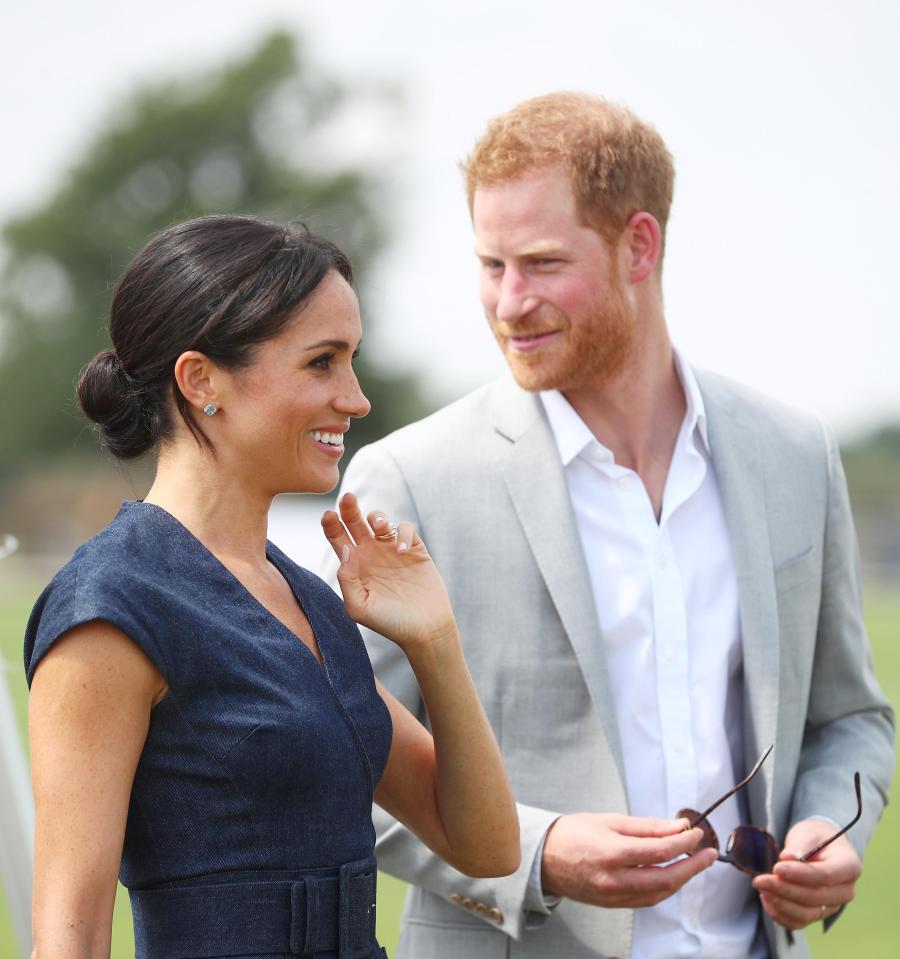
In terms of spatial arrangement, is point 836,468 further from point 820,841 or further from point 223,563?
point 223,563

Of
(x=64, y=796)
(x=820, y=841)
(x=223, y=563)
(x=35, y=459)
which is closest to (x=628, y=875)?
(x=820, y=841)

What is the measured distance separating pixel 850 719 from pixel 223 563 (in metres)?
1.75

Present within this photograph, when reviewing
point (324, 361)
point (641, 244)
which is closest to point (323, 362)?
point (324, 361)

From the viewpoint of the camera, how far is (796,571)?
10.6ft

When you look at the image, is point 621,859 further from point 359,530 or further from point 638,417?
point 638,417

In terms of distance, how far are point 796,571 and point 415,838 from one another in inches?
39.6

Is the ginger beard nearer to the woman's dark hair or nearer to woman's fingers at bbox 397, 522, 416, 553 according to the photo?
woman's fingers at bbox 397, 522, 416, 553

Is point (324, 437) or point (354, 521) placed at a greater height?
point (324, 437)

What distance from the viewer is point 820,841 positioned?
302cm

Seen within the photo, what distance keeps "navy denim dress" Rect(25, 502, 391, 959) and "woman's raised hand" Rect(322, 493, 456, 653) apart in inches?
8.1

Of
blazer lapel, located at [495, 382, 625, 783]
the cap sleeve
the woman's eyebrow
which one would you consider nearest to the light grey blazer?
blazer lapel, located at [495, 382, 625, 783]

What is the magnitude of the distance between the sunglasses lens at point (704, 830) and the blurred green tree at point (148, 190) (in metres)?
42.3

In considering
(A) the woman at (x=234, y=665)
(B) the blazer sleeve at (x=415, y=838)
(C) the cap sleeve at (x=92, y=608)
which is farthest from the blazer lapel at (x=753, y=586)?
(C) the cap sleeve at (x=92, y=608)

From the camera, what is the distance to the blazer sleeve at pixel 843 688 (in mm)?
3260
